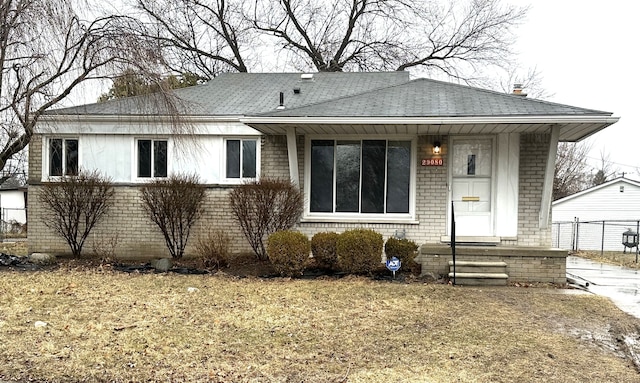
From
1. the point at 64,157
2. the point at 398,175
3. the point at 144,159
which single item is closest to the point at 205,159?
the point at 144,159

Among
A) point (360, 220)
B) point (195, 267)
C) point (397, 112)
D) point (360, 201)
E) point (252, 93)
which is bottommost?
point (195, 267)

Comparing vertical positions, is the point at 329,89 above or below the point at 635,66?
below

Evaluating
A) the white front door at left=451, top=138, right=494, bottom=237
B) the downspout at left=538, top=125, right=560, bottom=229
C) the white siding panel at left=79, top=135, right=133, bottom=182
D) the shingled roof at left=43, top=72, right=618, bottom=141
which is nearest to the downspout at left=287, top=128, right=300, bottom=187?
the shingled roof at left=43, top=72, right=618, bottom=141

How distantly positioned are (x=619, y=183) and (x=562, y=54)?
335 inches

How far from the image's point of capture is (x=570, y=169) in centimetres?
3828

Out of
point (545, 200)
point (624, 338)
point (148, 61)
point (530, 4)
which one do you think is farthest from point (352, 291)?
point (530, 4)

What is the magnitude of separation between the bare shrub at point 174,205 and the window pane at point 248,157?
1064mm

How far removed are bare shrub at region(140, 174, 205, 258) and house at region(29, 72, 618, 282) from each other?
412 mm

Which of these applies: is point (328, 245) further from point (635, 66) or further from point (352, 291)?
point (635, 66)

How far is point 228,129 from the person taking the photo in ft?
35.5

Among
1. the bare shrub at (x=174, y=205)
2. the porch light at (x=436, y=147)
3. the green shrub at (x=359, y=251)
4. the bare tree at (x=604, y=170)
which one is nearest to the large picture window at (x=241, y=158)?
the bare shrub at (x=174, y=205)

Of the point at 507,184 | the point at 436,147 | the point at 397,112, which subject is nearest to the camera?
the point at 397,112

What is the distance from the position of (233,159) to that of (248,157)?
357 millimetres

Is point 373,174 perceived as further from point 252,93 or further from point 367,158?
point 252,93
